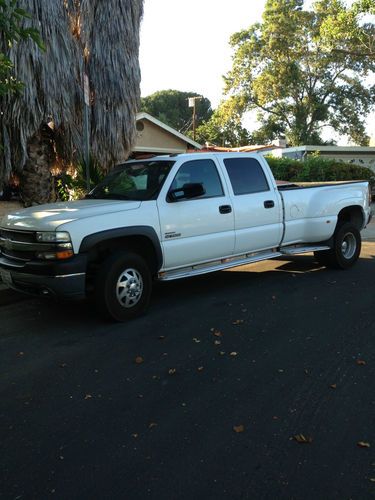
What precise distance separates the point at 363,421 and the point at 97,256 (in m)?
3.37

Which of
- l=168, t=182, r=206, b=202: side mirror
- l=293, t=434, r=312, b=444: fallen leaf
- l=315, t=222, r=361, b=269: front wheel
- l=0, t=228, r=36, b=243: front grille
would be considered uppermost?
l=168, t=182, r=206, b=202: side mirror

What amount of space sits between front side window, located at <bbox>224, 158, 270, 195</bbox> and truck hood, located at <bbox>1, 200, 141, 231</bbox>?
168 cm

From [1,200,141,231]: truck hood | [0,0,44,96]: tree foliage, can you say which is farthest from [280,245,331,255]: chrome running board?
[0,0,44,96]: tree foliage

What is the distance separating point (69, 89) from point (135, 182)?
121 inches

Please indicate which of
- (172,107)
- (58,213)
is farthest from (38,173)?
(172,107)

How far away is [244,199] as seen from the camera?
23.1 ft

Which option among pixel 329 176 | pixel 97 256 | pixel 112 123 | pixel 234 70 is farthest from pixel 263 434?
pixel 234 70

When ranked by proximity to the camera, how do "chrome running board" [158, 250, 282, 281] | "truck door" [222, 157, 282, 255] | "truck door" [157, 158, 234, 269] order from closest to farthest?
"truck door" [157, 158, 234, 269], "chrome running board" [158, 250, 282, 281], "truck door" [222, 157, 282, 255]

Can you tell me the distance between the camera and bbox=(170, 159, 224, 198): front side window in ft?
21.3

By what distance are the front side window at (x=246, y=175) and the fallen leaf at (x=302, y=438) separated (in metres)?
4.21

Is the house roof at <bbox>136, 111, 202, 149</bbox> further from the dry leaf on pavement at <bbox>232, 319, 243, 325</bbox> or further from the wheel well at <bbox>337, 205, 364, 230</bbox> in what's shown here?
the dry leaf on pavement at <bbox>232, 319, 243, 325</bbox>

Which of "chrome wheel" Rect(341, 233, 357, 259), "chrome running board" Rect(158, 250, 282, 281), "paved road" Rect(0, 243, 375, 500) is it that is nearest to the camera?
"paved road" Rect(0, 243, 375, 500)

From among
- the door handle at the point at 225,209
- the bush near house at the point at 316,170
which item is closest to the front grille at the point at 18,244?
the door handle at the point at 225,209

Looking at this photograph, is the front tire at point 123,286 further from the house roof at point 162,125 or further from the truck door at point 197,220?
the house roof at point 162,125
